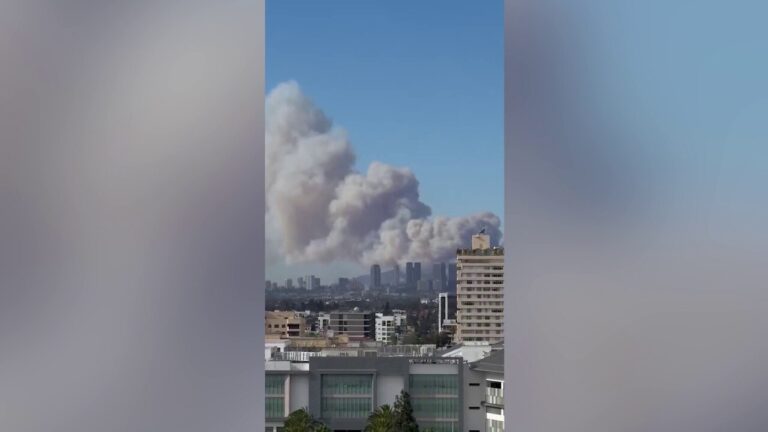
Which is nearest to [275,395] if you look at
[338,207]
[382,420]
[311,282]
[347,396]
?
[347,396]

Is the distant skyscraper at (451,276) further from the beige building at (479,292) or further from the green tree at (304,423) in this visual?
the green tree at (304,423)

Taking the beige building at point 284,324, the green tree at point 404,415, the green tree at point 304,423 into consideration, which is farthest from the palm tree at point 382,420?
the beige building at point 284,324

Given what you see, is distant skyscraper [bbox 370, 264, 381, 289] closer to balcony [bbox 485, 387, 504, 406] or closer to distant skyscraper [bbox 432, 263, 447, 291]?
distant skyscraper [bbox 432, 263, 447, 291]

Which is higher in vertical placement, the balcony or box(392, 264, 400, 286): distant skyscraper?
box(392, 264, 400, 286): distant skyscraper

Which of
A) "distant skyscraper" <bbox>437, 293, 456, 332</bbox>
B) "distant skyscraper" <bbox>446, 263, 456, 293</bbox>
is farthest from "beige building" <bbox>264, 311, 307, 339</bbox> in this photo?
"distant skyscraper" <bbox>446, 263, 456, 293</bbox>
